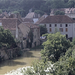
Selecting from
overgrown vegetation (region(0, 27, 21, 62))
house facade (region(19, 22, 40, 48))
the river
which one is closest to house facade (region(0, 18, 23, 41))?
house facade (region(19, 22, 40, 48))

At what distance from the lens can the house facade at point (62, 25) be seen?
5415cm

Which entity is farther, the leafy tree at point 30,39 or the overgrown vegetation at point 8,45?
the leafy tree at point 30,39

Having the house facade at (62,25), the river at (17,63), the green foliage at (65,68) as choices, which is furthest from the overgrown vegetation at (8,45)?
the house facade at (62,25)

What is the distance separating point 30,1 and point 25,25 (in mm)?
67912

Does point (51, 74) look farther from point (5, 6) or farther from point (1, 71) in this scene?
point (5, 6)

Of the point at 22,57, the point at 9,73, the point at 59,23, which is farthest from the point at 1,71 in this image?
the point at 59,23

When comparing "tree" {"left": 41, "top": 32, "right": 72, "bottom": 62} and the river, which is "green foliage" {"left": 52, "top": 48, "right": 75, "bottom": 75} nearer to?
"tree" {"left": 41, "top": 32, "right": 72, "bottom": 62}

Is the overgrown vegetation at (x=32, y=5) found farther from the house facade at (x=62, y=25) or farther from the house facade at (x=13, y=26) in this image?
the house facade at (x=13, y=26)

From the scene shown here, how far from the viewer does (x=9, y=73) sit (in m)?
26.1

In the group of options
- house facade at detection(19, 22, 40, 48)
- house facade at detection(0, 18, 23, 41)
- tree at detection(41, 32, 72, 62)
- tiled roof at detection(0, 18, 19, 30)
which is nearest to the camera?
tree at detection(41, 32, 72, 62)

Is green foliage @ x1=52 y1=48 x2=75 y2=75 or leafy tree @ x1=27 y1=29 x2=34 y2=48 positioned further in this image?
leafy tree @ x1=27 y1=29 x2=34 y2=48

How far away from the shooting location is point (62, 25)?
5462 centimetres

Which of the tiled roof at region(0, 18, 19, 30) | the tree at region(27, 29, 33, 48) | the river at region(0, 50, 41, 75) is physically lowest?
the river at region(0, 50, 41, 75)

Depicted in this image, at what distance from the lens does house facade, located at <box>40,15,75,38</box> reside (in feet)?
178
